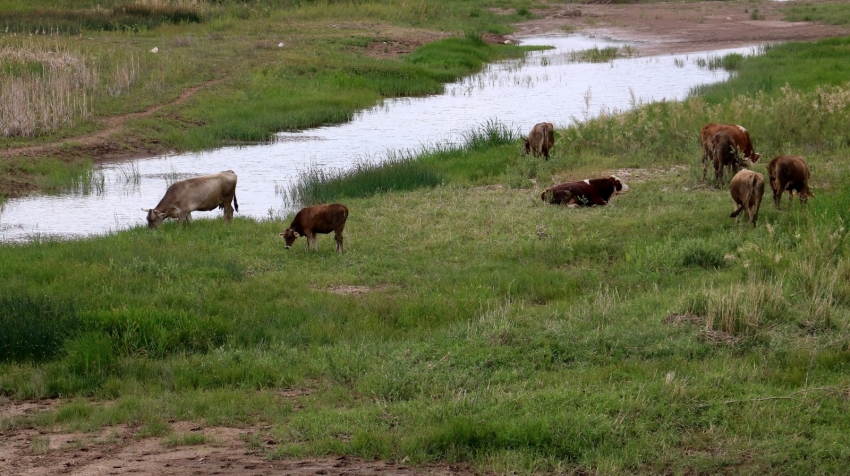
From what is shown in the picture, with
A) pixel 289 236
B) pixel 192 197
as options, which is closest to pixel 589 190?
pixel 289 236

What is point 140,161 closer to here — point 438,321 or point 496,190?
point 496,190

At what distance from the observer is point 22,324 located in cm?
879

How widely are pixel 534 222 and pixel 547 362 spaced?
5149 mm

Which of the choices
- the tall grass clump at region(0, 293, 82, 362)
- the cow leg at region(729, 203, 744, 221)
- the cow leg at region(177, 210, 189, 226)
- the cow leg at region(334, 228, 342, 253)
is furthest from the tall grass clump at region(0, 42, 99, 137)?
the cow leg at region(729, 203, 744, 221)

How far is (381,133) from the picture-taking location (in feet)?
75.3

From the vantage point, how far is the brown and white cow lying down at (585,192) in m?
13.8

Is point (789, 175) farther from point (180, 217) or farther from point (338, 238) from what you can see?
point (180, 217)

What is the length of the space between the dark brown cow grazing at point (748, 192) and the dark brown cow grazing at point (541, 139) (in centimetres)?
527

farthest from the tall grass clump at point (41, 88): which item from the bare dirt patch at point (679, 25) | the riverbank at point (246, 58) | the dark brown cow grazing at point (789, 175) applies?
the bare dirt patch at point (679, 25)

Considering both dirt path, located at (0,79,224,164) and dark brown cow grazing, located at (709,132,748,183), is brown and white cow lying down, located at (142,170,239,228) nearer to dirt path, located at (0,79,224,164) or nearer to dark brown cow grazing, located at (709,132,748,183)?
dirt path, located at (0,79,224,164)

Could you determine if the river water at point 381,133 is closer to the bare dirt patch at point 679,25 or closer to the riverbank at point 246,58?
the riverbank at point 246,58

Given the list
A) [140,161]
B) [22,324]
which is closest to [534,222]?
[22,324]

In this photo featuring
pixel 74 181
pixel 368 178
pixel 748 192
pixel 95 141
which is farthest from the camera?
pixel 95 141

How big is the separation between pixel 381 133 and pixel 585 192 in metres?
9.83
